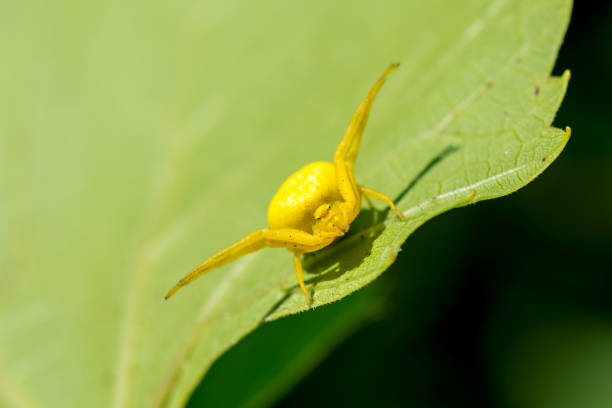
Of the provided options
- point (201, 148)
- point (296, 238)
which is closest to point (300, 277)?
point (296, 238)

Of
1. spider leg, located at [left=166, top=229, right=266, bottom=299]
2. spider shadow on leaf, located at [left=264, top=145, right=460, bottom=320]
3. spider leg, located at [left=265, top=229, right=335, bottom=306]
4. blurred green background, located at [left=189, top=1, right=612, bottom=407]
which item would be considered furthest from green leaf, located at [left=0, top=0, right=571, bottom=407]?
blurred green background, located at [left=189, top=1, right=612, bottom=407]

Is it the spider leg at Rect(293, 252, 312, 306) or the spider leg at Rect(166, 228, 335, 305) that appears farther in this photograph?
the spider leg at Rect(166, 228, 335, 305)

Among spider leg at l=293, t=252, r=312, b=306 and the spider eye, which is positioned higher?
the spider eye

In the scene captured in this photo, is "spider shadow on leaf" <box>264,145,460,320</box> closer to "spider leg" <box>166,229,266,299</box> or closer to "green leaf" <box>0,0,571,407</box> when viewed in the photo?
"green leaf" <box>0,0,571,407</box>

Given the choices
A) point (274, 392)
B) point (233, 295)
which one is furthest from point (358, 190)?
point (274, 392)

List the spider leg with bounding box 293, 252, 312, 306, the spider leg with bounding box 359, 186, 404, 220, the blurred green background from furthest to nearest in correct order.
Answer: the blurred green background, the spider leg with bounding box 359, 186, 404, 220, the spider leg with bounding box 293, 252, 312, 306

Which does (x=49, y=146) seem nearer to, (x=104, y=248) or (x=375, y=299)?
(x=104, y=248)

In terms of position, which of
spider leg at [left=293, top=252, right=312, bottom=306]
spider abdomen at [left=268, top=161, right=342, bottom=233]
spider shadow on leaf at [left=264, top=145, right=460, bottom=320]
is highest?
spider abdomen at [left=268, top=161, right=342, bottom=233]
